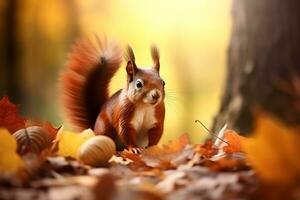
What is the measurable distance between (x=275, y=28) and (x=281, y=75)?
0.29ft

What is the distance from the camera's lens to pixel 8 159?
2.08 ft

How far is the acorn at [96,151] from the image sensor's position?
70 centimetres

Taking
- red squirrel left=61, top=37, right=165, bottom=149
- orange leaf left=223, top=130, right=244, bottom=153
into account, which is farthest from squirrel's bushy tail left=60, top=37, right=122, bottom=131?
orange leaf left=223, top=130, right=244, bottom=153

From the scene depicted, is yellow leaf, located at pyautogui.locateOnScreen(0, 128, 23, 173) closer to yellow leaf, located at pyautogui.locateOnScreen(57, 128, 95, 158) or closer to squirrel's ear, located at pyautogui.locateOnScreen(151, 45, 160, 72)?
yellow leaf, located at pyautogui.locateOnScreen(57, 128, 95, 158)

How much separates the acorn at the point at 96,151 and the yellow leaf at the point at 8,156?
0.30ft

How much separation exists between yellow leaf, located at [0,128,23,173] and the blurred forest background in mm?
245

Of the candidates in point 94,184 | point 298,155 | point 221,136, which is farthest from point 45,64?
point 298,155

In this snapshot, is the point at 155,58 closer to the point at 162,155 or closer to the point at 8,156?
the point at 162,155

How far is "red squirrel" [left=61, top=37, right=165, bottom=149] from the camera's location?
814 millimetres

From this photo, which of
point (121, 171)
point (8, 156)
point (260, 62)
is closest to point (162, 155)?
point (121, 171)

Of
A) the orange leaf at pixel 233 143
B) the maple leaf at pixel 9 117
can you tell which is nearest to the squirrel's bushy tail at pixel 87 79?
the maple leaf at pixel 9 117

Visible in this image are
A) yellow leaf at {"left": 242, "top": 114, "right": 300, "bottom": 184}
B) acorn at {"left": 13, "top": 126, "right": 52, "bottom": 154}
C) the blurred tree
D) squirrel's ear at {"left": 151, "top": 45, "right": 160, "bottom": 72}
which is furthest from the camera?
the blurred tree

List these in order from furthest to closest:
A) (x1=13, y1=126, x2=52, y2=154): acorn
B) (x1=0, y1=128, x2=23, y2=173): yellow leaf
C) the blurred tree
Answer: the blurred tree → (x1=13, y1=126, x2=52, y2=154): acorn → (x1=0, y1=128, x2=23, y2=173): yellow leaf

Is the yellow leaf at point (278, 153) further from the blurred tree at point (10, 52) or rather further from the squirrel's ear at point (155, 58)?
the blurred tree at point (10, 52)
